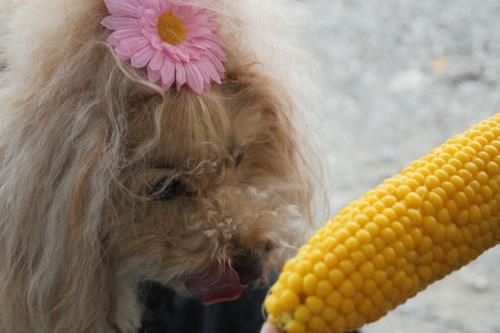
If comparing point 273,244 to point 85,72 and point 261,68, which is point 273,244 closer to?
point 261,68

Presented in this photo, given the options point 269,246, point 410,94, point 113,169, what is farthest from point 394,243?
point 410,94

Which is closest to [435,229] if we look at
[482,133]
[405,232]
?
[405,232]

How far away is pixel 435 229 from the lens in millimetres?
962

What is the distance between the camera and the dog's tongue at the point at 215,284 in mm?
1289

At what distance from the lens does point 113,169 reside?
1229 millimetres

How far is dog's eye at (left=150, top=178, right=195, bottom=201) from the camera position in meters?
1.28

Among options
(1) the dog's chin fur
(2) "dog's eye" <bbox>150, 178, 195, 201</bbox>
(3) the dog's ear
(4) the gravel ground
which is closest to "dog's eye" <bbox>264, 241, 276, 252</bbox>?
(1) the dog's chin fur

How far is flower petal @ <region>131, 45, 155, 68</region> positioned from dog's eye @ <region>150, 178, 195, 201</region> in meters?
0.21

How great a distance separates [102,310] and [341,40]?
2733 mm

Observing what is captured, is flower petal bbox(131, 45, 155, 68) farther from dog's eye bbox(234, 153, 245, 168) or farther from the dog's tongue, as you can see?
the dog's tongue

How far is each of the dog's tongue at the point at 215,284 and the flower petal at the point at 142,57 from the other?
0.38m

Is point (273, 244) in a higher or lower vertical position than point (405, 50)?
higher

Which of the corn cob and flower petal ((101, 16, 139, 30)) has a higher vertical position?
flower petal ((101, 16, 139, 30))

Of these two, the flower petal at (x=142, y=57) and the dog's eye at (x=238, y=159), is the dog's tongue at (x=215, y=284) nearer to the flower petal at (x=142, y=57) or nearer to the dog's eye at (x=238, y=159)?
the dog's eye at (x=238, y=159)
